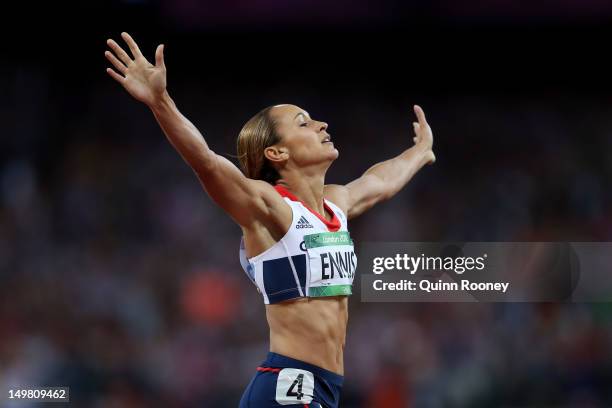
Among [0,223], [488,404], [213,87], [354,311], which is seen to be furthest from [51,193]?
Answer: [488,404]

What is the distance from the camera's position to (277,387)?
3.12 m

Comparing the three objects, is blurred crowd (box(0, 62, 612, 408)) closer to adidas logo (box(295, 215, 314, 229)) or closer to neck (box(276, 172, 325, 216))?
neck (box(276, 172, 325, 216))

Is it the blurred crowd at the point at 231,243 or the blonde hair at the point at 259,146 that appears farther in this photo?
the blurred crowd at the point at 231,243

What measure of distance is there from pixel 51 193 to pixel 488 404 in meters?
4.85

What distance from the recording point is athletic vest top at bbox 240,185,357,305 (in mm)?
3195

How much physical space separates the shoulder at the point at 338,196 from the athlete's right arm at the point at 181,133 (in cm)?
84

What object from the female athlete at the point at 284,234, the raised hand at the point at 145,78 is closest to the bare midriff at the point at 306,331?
the female athlete at the point at 284,234

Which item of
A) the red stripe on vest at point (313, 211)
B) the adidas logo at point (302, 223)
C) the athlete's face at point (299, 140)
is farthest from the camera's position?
the athlete's face at point (299, 140)

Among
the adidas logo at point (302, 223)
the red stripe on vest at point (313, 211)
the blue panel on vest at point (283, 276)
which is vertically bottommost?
the blue panel on vest at point (283, 276)

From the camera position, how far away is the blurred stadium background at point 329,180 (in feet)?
23.2

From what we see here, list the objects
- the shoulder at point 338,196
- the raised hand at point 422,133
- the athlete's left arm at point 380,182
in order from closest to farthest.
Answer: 1. the shoulder at point 338,196
2. the athlete's left arm at point 380,182
3. the raised hand at point 422,133

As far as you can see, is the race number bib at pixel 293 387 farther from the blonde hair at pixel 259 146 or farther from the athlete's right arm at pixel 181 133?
the blonde hair at pixel 259 146

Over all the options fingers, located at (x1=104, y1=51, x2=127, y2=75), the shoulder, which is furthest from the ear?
fingers, located at (x1=104, y1=51, x2=127, y2=75)

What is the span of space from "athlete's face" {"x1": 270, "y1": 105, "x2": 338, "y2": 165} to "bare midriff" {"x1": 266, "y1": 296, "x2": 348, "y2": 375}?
0.69 metres
